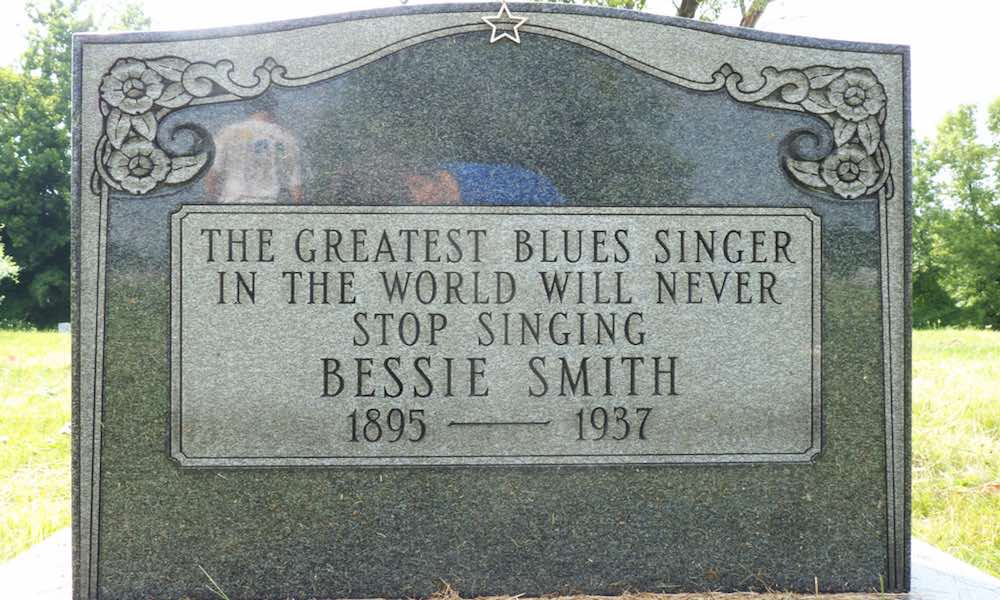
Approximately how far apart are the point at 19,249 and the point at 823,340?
2732 cm

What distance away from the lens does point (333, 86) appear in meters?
3.43

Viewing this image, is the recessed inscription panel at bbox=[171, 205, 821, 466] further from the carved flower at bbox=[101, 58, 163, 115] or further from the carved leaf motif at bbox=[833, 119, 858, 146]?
the carved flower at bbox=[101, 58, 163, 115]

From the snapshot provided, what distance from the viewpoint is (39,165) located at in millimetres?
25875

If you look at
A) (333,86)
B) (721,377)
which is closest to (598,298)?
(721,377)

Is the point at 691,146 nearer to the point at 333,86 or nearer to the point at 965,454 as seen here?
the point at 333,86

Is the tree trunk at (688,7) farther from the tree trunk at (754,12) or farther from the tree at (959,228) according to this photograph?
the tree at (959,228)

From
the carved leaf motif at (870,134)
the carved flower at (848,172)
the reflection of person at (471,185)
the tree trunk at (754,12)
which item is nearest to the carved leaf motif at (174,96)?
the reflection of person at (471,185)

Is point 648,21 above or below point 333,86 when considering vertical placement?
above

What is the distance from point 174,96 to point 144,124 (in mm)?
176

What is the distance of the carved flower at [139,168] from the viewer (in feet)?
11.1

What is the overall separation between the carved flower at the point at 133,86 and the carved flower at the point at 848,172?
9.60 feet

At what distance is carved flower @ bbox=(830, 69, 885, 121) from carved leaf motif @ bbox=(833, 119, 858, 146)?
23 mm

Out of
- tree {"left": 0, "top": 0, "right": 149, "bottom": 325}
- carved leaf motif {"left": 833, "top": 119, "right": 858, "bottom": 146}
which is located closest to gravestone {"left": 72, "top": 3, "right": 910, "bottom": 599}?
carved leaf motif {"left": 833, "top": 119, "right": 858, "bottom": 146}

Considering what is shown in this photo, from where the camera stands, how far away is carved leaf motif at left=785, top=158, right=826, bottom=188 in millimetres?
3510
